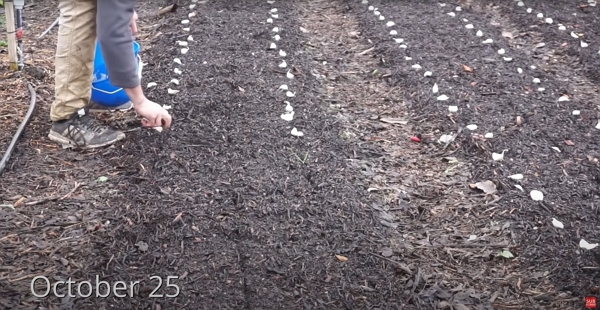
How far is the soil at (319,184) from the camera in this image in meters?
2.16

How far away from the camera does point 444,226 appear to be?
2580 mm

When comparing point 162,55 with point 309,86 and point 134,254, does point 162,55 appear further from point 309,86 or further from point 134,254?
point 134,254

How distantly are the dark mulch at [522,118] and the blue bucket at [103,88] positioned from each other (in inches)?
67.0

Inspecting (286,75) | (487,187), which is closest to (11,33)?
(286,75)

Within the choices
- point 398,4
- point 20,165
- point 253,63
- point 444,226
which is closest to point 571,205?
point 444,226

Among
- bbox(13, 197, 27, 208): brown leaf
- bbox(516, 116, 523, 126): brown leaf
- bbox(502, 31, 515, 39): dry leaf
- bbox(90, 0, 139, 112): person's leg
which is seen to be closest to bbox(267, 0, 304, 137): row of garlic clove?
bbox(90, 0, 139, 112): person's leg

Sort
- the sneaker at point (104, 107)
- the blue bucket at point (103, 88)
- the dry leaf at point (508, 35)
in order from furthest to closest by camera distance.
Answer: the dry leaf at point (508, 35)
the sneaker at point (104, 107)
the blue bucket at point (103, 88)

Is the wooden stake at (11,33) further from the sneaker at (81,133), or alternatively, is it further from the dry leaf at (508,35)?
the dry leaf at (508,35)

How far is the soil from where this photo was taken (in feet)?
7.09

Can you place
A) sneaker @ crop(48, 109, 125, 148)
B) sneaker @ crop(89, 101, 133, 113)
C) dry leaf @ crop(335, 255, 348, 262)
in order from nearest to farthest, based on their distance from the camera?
dry leaf @ crop(335, 255, 348, 262)
sneaker @ crop(48, 109, 125, 148)
sneaker @ crop(89, 101, 133, 113)

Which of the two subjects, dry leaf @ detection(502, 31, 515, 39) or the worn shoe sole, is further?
dry leaf @ detection(502, 31, 515, 39)
